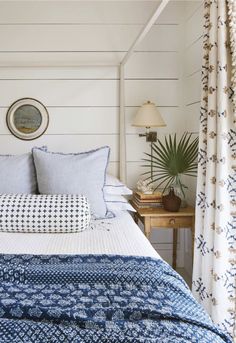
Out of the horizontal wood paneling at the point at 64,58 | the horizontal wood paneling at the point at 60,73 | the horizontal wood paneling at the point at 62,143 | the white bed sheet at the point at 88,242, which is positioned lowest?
the white bed sheet at the point at 88,242

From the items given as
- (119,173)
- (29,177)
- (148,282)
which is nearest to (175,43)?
(119,173)

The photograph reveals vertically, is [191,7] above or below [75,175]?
above

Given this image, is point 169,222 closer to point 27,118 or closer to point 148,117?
point 148,117

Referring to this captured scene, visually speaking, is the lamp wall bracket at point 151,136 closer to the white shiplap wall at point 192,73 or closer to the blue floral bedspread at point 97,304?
the white shiplap wall at point 192,73

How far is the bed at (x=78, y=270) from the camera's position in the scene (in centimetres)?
93

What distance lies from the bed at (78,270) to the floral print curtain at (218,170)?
407 millimetres

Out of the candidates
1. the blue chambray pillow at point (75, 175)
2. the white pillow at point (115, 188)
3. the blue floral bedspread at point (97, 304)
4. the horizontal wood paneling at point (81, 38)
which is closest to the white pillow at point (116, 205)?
the white pillow at point (115, 188)

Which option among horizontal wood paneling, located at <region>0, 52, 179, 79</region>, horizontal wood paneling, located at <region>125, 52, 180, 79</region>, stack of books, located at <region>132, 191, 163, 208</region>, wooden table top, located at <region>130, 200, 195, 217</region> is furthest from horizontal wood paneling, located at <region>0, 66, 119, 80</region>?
wooden table top, located at <region>130, 200, 195, 217</region>

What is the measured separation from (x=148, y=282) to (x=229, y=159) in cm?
91

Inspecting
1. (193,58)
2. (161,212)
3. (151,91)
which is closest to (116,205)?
(161,212)

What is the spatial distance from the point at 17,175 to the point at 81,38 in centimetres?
127

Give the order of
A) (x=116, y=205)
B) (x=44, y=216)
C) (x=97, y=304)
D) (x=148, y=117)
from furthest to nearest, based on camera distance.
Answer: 1. (x=148, y=117)
2. (x=116, y=205)
3. (x=44, y=216)
4. (x=97, y=304)

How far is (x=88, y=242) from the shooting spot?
1799 mm

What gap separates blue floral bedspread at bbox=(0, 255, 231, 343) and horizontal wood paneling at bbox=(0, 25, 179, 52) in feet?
6.53
